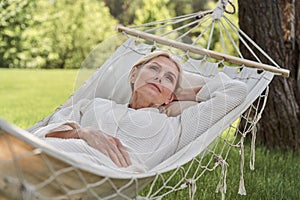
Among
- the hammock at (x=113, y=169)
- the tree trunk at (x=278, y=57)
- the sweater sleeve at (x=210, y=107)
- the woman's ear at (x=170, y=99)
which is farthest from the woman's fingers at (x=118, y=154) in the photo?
the tree trunk at (x=278, y=57)

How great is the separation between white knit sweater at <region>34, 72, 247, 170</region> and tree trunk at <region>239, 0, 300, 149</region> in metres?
1.08

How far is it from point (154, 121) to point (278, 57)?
1.39 meters

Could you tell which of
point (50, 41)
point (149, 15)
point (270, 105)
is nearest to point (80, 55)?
point (50, 41)

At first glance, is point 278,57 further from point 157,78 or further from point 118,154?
point 118,154

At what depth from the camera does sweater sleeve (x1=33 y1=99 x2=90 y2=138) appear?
2.06 metres

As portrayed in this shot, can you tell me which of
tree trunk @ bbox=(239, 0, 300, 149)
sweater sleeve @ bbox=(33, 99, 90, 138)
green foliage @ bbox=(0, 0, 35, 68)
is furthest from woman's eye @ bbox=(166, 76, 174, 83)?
green foliage @ bbox=(0, 0, 35, 68)

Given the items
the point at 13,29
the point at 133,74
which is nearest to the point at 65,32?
the point at 13,29

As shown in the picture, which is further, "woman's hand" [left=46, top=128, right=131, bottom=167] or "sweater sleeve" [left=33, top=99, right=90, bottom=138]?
"sweater sleeve" [left=33, top=99, right=90, bottom=138]

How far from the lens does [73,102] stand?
2.45m

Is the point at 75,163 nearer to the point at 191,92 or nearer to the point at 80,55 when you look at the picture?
the point at 191,92

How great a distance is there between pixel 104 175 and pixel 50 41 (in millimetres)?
7792

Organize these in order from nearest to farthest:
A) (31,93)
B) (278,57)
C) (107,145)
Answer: (107,145), (278,57), (31,93)

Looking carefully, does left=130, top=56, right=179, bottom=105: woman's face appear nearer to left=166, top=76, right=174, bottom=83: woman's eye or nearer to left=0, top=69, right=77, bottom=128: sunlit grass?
left=166, top=76, right=174, bottom=83: woman's eye

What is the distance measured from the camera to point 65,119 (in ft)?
7.51
